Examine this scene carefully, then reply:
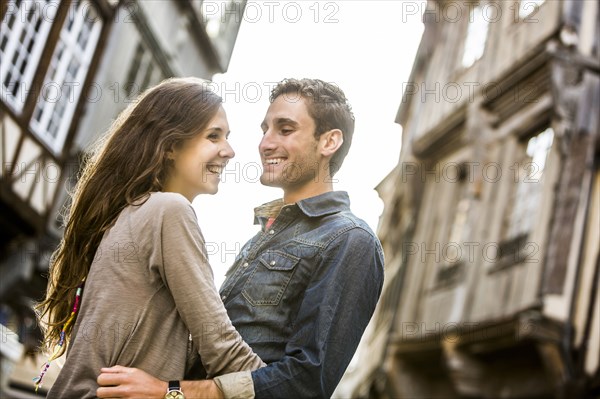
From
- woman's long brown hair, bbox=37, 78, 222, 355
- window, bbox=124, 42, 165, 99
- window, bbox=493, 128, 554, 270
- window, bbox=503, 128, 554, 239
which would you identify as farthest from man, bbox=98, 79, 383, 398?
window, bbox=124, 42, 165, 99

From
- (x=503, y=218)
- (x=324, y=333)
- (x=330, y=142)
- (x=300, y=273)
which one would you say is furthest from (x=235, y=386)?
(x=503, y=218)

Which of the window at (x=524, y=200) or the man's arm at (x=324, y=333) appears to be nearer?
the man's arm at (x=324, y=333)

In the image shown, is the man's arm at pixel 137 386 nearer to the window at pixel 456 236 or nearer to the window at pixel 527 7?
the window at pixel 456 236

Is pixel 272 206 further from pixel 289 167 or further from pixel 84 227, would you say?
pixel 84 227

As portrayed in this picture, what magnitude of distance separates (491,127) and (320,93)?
38.6ft

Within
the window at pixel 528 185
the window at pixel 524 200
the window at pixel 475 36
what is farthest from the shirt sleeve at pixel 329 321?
the window at pixel 475 36

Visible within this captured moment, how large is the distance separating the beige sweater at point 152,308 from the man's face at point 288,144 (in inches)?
12.9

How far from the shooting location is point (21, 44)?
13000 mm

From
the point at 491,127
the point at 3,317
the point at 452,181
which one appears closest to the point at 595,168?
the point at 491,127

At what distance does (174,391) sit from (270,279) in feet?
1.45

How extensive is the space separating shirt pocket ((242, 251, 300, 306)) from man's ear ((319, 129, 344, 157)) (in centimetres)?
32

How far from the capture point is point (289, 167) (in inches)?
118

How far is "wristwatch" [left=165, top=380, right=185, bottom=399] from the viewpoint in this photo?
103 inches

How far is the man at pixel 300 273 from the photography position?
2.66 m
